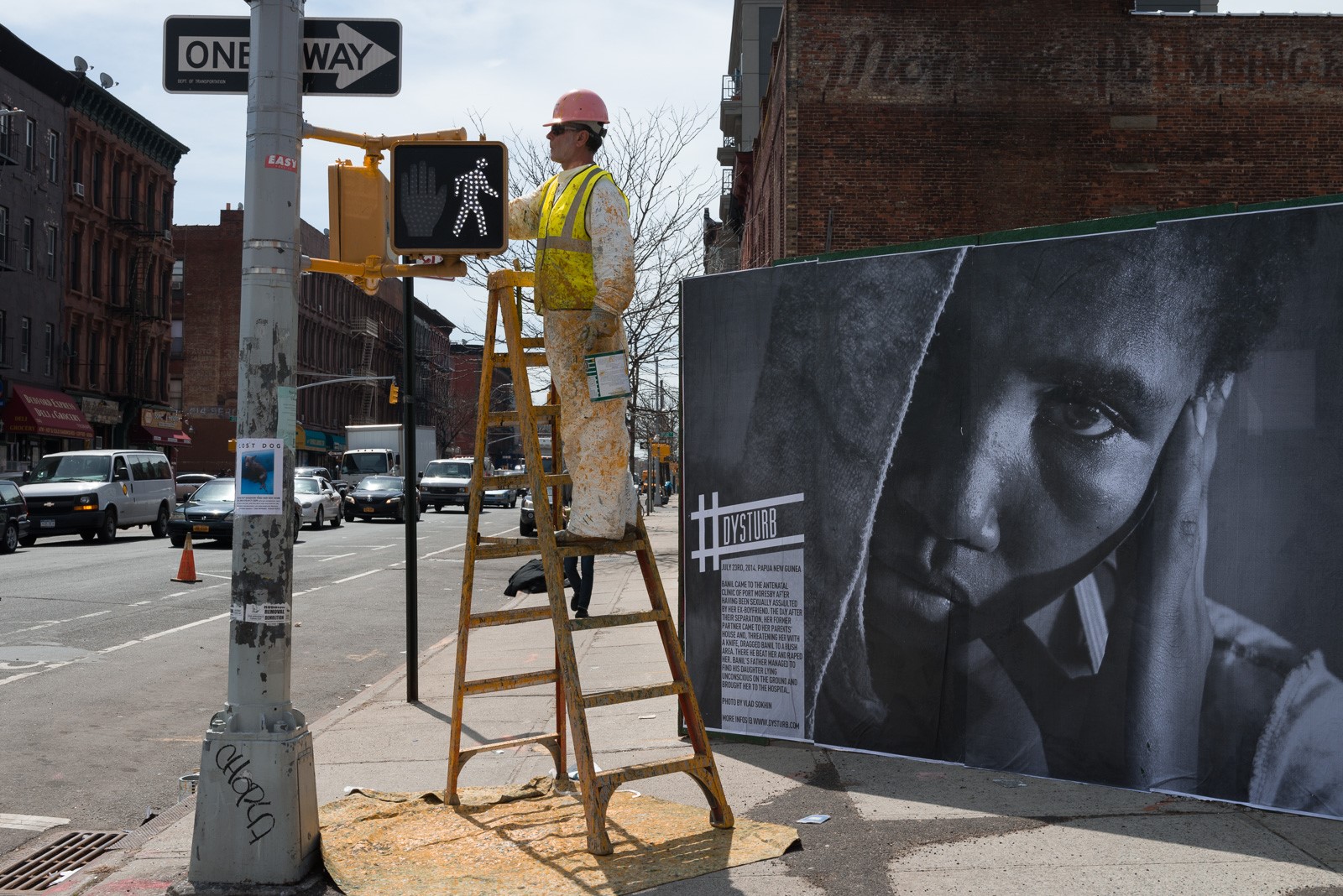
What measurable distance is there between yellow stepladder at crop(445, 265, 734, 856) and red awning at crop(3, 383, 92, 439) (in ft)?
133

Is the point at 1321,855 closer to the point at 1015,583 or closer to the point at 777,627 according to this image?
the point at 1015,583

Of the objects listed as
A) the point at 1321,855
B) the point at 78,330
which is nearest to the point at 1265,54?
the point at 1321,855

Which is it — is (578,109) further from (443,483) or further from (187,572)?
(443,483)

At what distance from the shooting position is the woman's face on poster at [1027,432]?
5477mm

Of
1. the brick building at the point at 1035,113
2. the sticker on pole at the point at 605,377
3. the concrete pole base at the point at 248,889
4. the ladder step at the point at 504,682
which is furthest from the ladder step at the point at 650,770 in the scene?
the brick building at the point at 1035,113

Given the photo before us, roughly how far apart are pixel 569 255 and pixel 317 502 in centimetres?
3024

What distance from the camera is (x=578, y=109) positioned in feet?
17.2

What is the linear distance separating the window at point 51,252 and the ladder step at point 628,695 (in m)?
45.8

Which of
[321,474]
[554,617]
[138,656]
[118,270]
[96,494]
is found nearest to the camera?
[554,617]

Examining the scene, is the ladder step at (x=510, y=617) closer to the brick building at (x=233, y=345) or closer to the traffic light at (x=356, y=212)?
the traffic light at (x=356, y=212)

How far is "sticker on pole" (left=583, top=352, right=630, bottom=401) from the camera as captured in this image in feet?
16.1

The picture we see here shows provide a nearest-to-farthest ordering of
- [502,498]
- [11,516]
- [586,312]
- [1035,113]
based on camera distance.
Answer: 1. [586,312]
2. [11,516]
3. [1035,113]
4. [502,498]

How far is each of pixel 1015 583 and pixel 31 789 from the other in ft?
16.7

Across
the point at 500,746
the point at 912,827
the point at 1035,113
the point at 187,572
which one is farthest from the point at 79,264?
the point at 912,827
